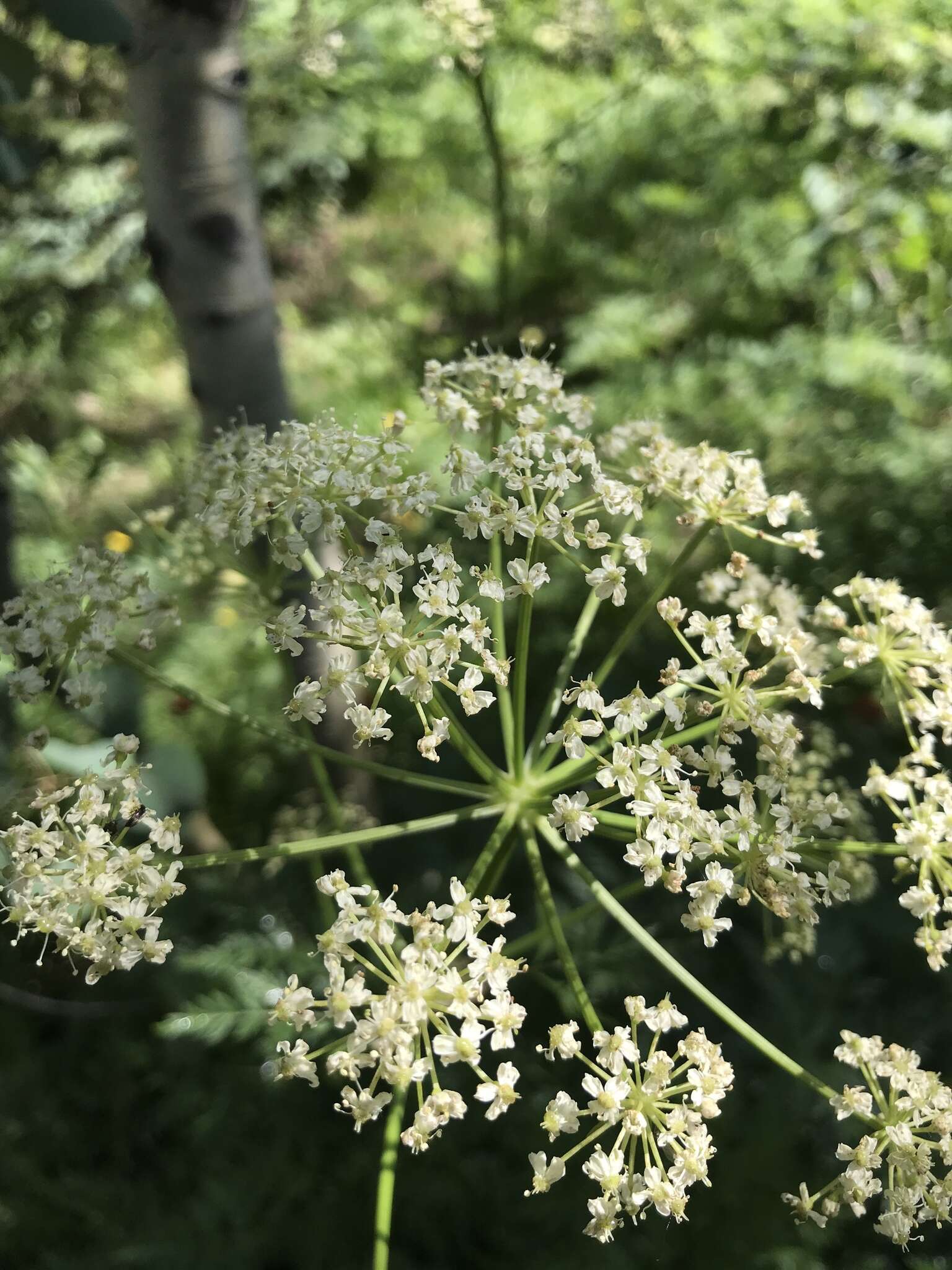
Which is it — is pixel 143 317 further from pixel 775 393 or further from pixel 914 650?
pixel 914 650

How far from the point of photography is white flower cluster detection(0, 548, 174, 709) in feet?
4.04

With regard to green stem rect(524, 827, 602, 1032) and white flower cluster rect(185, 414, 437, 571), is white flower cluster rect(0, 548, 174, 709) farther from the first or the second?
green stem rect(524, 827, 602, 1032)

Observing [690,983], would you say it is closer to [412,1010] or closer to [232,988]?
[412,1010]

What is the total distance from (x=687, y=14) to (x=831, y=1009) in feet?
10.4

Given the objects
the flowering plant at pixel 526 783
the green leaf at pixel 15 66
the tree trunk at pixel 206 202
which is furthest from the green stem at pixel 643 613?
the green leaf at pixel 15 66

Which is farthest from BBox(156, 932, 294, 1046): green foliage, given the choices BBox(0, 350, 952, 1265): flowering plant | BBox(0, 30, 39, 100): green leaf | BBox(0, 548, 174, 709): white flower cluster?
BBox(0, 30, 39, 100): green leaf

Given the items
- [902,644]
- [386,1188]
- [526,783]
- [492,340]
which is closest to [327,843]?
[526,783]

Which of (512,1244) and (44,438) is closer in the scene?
(512,1244)

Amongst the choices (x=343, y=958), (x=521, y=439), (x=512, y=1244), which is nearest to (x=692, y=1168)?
(x=343, y=958)

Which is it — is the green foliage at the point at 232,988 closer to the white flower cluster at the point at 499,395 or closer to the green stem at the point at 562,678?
the green stem at the point at 562,678

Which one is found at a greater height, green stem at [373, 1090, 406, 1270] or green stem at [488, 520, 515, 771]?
green stem at [488, 520, 515, 771]

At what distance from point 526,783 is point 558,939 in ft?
0.77

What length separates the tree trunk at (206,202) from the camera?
143cm

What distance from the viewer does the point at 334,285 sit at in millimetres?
6293
